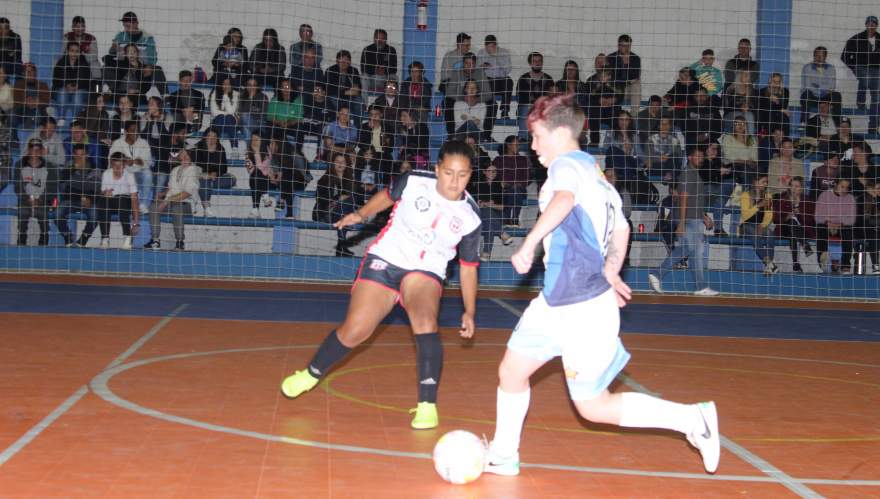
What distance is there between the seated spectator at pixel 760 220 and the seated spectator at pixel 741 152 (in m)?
0.19

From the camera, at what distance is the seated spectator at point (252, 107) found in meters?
17.6

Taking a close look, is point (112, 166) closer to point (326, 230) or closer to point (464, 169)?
point (326, 230)

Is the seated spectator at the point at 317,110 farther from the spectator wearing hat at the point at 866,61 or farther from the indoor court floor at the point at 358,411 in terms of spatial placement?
the spectator wearing hat at the point at 866,61

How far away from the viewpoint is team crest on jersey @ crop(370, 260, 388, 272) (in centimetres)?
677

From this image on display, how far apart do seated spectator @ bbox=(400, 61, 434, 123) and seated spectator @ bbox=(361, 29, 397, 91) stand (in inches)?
13.9

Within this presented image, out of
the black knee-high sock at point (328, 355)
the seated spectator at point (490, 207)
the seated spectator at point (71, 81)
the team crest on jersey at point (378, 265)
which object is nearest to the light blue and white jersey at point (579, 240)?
the team crest on jersey at point (378, 265)

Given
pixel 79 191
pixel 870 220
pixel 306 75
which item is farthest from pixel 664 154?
pixel 79 191

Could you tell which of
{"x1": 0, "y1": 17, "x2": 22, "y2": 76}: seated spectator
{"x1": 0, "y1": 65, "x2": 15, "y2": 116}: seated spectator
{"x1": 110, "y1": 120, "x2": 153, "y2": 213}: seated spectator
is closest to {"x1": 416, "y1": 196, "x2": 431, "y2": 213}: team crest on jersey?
{"x1": 110, "y1": 120, "x2": 153, "y2": 213}: seated spectator

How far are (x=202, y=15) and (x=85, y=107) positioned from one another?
12.7 ft

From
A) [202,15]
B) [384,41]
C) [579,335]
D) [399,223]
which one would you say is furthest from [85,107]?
[579,335]

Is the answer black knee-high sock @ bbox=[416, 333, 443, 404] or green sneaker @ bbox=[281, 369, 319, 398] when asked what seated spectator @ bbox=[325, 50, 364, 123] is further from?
black knee-high sock @ bbox=[416, 333, 443, 404]

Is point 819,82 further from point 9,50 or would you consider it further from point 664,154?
point 9,50

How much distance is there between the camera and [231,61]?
17922mm

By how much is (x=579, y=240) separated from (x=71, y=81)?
580 inches
